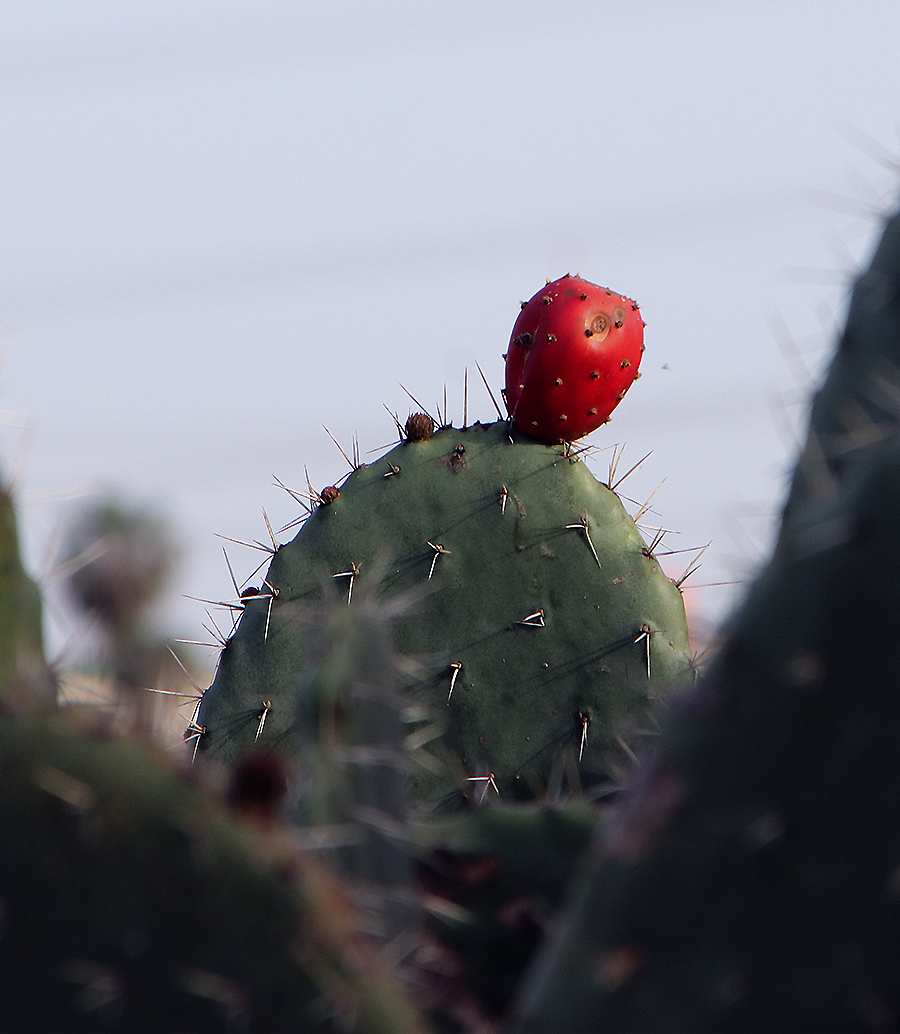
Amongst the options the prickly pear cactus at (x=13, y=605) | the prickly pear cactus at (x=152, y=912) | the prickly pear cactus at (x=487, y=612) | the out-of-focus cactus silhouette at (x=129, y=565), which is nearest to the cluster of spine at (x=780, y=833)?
the prickly pear cactus at (x=152, y=912)

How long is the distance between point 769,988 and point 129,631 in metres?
27.6

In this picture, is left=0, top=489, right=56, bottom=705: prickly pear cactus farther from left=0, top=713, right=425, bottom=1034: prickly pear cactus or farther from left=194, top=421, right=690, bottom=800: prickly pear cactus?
left=194, top=421, right=690, bottom=800: prickly pear cactus

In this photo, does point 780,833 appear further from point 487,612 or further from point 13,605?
point 487,612

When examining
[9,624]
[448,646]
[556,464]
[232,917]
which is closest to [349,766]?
[232,917]

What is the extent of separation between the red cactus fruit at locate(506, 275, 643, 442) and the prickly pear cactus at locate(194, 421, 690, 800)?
5cm

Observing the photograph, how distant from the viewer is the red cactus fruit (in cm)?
193

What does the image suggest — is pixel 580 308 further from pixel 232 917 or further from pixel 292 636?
pixel 232 917

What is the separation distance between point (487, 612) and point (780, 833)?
1059 mm

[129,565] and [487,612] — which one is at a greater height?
[487,612]

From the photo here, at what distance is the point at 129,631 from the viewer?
2761 centimetres

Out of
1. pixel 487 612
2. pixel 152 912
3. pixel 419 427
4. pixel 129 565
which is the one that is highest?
pixel 419 427

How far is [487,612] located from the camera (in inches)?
74.5

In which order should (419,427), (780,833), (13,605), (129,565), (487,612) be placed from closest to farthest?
(780,833), (13,605), (487,612), (419,427), (129,565)

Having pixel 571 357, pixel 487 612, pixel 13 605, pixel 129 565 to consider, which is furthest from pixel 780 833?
pixel 129 565
